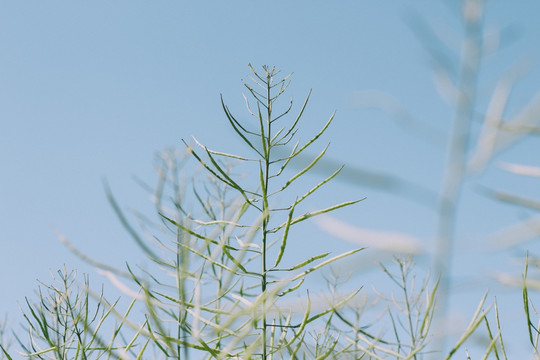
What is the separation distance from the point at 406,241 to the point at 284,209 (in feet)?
0.72

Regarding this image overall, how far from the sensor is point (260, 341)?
581 mm

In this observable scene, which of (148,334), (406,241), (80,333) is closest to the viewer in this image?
(406,241)

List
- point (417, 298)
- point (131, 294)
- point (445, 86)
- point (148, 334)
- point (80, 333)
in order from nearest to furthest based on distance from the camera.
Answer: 1. point (148, 334)
2. point (445, 86)
3. point (80, 333)
4. point (131, 294)
5. point (417, 298)

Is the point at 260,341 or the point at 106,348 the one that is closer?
the point at 260,341

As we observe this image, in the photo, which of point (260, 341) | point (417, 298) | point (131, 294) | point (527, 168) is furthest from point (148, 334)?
point (417, 298)

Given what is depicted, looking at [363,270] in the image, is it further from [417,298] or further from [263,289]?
[417,298]

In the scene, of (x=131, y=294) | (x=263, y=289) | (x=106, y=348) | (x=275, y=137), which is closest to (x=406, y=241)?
(x=263, y=289)

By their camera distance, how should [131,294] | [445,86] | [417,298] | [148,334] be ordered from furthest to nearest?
[417,298] → [131,294] → [445,86] → [148,334]

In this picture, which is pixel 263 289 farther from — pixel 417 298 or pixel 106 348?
pixel 417 298

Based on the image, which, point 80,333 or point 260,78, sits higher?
point 260,78

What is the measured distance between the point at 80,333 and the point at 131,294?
12 cm

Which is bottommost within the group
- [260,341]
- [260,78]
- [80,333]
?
[260,341]

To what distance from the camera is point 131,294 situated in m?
0.94

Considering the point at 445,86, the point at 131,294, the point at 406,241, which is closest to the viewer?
the point at 406,241
